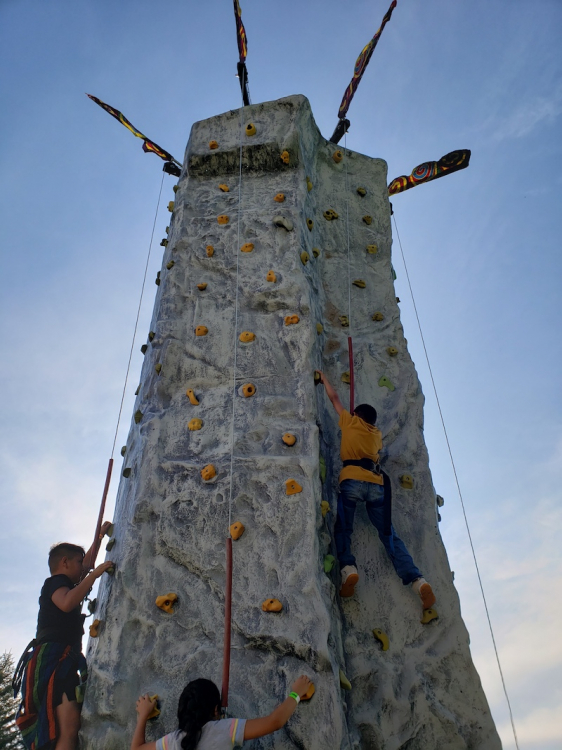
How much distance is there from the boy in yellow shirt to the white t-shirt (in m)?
1.29

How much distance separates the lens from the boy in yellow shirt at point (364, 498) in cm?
400

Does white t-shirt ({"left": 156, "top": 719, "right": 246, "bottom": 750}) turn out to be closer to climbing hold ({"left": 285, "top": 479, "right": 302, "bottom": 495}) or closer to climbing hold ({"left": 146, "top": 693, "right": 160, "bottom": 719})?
climbing hold ({"left": 146, "top": 693, "right": 160, "bottom": 719})

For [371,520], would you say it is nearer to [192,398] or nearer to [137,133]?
[192,398]

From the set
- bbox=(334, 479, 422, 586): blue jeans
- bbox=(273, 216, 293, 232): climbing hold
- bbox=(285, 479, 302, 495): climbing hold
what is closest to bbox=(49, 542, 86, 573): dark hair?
bbox=(285, 479, 302, 495): climbing hold

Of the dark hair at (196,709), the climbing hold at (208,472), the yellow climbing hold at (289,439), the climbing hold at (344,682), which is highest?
the yellow climbing hold at (289,439)

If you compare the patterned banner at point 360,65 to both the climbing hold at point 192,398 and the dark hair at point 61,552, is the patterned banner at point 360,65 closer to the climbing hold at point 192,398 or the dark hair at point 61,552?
the climbing hold at point 192,398

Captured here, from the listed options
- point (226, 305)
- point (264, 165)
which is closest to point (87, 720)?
point (226, 305)

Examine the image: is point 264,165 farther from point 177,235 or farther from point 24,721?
point 24,721

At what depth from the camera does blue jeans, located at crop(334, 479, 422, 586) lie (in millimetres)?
4062

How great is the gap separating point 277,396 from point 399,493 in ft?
3.74

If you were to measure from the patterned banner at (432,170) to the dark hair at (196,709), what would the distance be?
5613mm

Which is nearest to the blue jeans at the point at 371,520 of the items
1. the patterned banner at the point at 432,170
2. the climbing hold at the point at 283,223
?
the climbing hold at the point at 283,223

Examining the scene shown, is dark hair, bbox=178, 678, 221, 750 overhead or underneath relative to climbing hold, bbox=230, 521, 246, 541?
underneath

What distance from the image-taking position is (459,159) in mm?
6797
